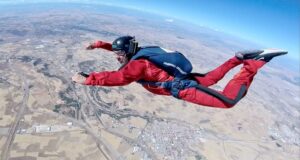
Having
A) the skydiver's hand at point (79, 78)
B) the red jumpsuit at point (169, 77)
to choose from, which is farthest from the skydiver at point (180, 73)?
the skydiver's hand at point (79, 78)

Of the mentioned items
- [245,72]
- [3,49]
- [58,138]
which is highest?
[245,72]

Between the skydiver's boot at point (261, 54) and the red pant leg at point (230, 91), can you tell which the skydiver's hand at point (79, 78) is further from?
the skydiver's boot at point (261, 54)

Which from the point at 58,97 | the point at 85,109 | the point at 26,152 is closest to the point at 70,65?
the point at 58,97

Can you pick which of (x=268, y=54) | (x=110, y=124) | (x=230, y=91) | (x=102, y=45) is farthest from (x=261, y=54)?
(x=110, y=124)

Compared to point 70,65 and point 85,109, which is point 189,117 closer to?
point 85,109

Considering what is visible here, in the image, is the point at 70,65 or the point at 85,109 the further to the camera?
the point at 70,65

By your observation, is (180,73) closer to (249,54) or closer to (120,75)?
(120,75)
